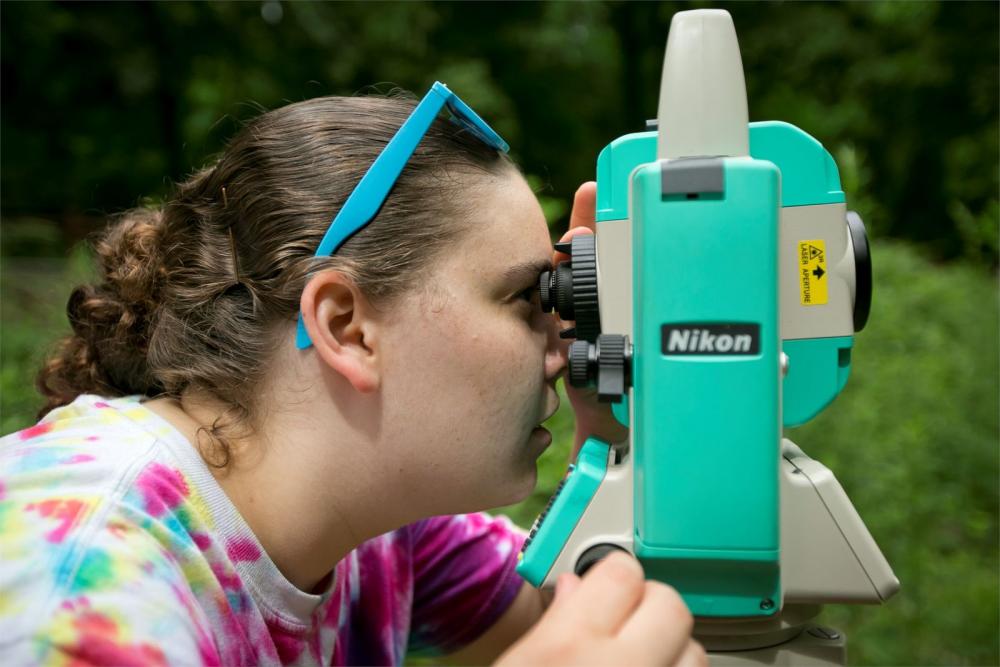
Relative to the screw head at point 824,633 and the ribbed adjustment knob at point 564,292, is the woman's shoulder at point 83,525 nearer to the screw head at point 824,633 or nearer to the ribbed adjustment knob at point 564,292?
the ribbed adjustment knob at point 564,292

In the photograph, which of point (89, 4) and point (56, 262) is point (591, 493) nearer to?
point (56, 262)

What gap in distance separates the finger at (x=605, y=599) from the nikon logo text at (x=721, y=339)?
10.5 inches

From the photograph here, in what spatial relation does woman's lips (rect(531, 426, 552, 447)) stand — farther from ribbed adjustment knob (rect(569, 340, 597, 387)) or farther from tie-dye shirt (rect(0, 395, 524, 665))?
tie-dye shirt (rect(0, 395, 524, 665))

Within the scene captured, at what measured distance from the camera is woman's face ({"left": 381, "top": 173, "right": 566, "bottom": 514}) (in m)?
1.34

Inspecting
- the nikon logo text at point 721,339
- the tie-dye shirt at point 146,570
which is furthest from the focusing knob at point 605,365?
the tie-dye shirt at point 146,570

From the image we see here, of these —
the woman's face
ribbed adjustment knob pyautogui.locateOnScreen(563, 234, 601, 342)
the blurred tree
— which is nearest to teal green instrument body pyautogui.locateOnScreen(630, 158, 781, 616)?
ribbed adjustment knob pyautogui.locateOnScreen(563, 234, 601, 342)

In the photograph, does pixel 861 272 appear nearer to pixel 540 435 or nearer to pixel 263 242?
pixel 540 435

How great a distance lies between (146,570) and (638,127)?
10.1 meters

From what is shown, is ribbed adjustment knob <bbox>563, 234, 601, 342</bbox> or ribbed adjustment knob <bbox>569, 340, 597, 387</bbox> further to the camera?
ribbed adjustment knob <bbox>563, 234, 601, 342</bbox>

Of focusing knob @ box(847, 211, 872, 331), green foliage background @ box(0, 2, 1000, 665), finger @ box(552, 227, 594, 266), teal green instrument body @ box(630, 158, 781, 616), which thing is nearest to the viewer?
teal green instrument body @ box(630, 158, 781, 616)

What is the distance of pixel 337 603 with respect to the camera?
1620 mm

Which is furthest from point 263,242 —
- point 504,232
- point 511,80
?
point 511,80

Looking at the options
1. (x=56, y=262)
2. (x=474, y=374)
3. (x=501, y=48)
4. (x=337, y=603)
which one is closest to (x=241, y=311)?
(x=474, y=374)

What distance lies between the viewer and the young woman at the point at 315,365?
4.11 feet
